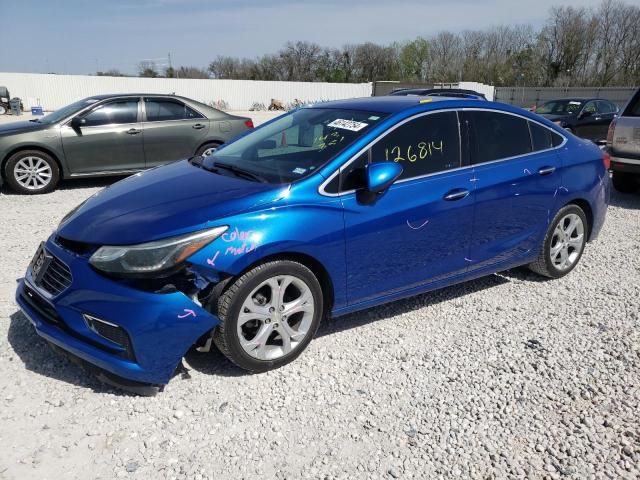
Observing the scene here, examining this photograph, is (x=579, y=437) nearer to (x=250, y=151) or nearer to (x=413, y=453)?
(x=413, y=453)

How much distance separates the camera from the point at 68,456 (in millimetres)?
2557

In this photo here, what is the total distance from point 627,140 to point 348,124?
6.02m

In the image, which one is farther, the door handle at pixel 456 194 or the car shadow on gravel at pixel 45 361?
the door handle at pixel 456 194

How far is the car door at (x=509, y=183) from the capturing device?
4.05 m

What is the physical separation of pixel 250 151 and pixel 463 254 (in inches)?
71.7

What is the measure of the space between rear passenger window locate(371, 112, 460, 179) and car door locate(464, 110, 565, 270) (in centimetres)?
19

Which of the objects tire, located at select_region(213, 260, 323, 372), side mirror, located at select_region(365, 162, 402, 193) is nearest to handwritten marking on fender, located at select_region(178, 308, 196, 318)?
tire, located at select_region(213, 260, 323, 372)

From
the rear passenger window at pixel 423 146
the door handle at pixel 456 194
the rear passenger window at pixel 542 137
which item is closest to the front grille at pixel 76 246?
the rear passenger window at pixel 423 146

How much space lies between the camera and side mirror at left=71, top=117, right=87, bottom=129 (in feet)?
26.5

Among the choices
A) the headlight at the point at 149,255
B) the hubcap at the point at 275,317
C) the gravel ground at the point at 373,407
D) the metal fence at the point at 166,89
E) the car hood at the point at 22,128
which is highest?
the metal fence at the point at 166,89

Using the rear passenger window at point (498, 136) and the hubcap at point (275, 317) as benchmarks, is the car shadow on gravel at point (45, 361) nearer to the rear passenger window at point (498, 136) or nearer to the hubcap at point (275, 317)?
the hubcap at point (275, 317)

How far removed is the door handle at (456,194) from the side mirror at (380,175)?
0.60 metres

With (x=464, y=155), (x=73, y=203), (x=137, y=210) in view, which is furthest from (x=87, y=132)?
(x=464, y=155)

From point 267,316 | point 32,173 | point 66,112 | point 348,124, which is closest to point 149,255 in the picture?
point 267,316
